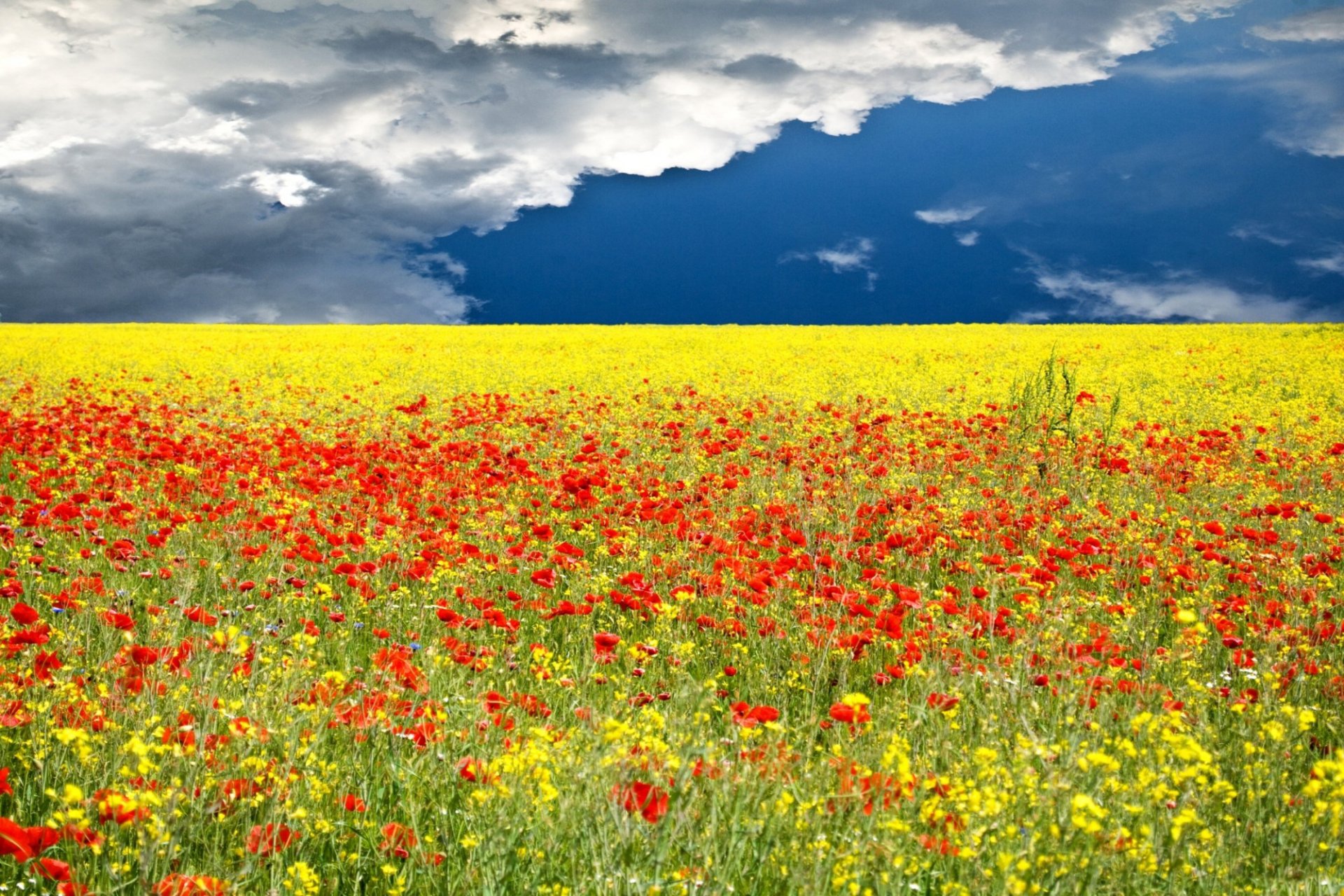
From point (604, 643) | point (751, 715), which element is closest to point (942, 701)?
point (751, 715)

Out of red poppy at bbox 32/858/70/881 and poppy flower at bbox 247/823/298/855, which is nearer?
red poppy at bbox 32/858/70/881

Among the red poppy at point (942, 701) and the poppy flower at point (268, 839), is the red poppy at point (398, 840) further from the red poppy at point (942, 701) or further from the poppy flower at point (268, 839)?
the red poppy at point (942, 701)

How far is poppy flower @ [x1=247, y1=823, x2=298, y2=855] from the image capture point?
7.71 feet

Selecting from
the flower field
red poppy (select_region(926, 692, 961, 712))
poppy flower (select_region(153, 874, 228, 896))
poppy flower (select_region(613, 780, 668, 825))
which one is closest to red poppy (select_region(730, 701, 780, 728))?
the flower field

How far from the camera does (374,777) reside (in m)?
3.05

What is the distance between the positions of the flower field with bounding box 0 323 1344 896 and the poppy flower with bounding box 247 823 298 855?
3 cm

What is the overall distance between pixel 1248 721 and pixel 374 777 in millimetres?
3405

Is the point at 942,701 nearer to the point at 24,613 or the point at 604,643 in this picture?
the point at 604,643

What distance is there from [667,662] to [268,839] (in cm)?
224

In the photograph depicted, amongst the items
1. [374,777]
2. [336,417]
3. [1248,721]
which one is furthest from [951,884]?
[336,417]

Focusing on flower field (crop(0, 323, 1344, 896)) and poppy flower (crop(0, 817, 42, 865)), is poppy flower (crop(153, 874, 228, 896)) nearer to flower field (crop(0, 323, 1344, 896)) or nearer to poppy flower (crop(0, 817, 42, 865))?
flower field (crop(0, 323, 1344, 896))

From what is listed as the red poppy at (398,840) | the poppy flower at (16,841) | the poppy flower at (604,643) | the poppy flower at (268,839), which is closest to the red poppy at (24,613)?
the poppy flower at (16,841)

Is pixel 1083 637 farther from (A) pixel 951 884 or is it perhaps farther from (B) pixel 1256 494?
(B) pixel 1256 494

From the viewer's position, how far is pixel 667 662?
173 inches
